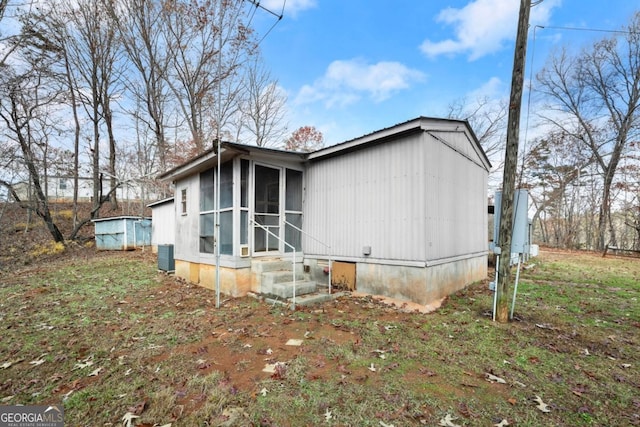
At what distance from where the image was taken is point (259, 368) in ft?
10.4

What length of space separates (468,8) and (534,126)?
679 inches

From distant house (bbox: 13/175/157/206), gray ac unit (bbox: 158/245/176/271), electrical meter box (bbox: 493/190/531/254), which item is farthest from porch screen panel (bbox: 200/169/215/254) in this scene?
distant house (bbox: 13/175/157/206)

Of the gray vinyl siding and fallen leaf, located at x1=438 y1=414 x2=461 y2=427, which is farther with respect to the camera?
the gray vinyl siding

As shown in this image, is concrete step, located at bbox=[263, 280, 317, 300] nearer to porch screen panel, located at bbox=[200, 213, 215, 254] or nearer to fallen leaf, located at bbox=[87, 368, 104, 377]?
porch screen panel, located at bbox=[200, 213, 215, 254]

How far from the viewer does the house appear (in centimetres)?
564

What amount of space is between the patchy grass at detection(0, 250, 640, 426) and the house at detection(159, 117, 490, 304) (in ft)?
2.53

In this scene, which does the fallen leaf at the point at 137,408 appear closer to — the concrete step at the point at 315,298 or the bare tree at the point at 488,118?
the concrete step at the point at 315,298

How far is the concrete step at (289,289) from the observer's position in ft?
Result: 18.7

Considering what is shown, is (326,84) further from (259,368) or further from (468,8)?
(259,368)

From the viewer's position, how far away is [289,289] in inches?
226

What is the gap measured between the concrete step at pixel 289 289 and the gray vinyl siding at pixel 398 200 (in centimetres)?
114

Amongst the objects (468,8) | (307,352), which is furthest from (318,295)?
(468,8)

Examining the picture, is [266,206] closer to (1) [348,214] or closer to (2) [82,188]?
(1) [348,214]

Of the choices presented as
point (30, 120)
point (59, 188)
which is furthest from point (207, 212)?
point (59, 188)
